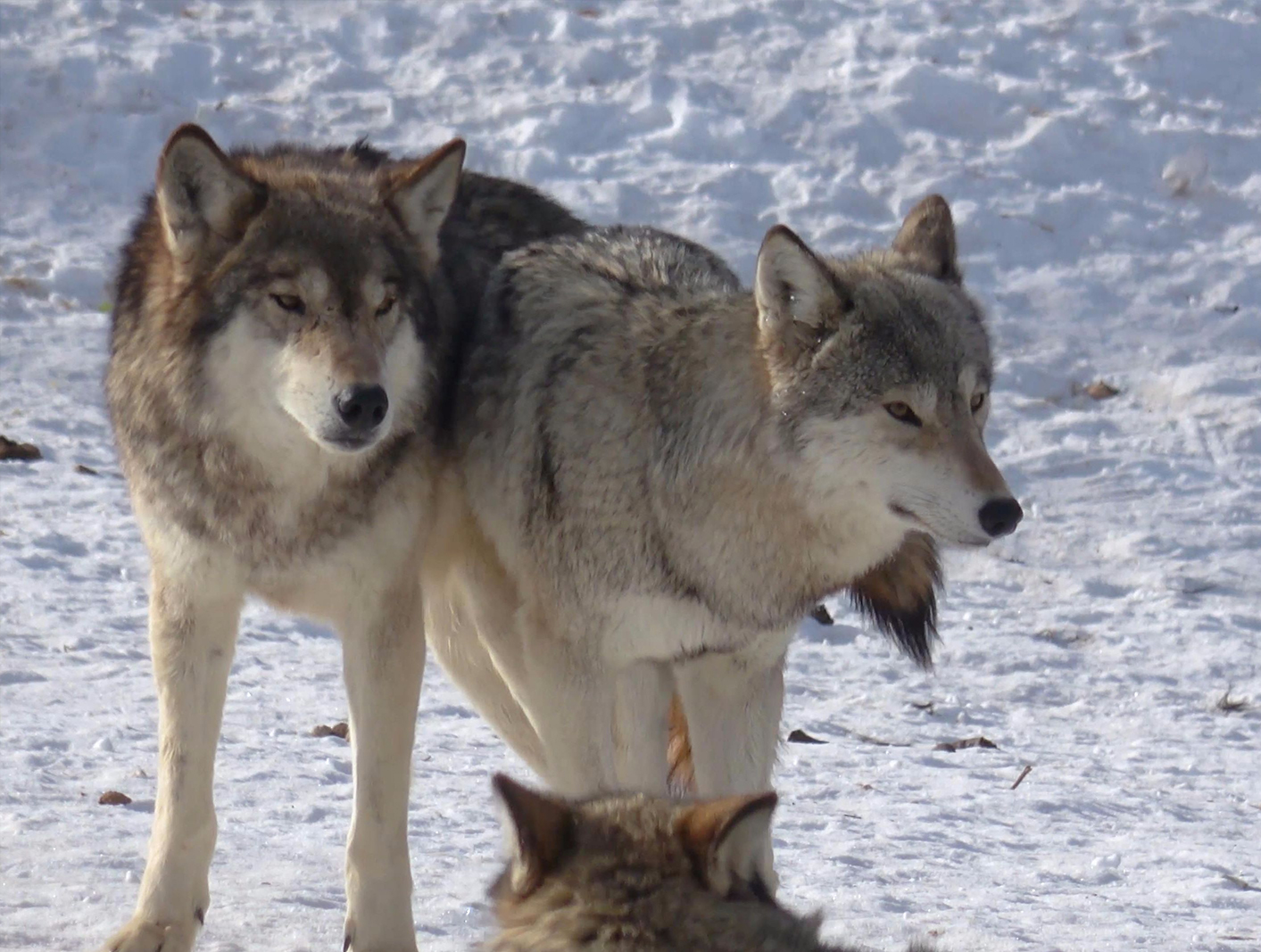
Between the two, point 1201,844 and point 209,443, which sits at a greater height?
point 209,443

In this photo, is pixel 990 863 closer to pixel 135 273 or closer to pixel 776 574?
pixel 776 574

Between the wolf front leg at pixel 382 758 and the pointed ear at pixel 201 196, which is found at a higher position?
the pointed ear at pixel 201 196

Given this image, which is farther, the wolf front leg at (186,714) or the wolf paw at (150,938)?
the wolf front leg at (186,714)

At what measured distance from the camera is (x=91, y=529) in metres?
7.83

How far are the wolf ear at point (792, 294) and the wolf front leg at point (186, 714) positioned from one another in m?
1.55

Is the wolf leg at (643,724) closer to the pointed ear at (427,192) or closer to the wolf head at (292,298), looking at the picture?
the wolf head at (292,298)

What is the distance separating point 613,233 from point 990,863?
229 cm

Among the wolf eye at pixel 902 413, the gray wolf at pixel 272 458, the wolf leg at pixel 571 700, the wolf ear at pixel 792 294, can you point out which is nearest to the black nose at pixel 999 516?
the wolf eye at pixel 902 413

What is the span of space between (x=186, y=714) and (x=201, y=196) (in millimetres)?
1339

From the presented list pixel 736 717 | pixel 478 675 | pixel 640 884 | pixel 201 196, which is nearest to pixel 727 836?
pixel 640 884

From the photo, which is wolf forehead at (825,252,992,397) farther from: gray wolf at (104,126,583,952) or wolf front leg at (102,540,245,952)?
wolf front leg at (102,540,245,952)

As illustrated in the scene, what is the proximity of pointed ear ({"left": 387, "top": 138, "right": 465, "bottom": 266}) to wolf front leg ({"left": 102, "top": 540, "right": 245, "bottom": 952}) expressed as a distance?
1.02 meters

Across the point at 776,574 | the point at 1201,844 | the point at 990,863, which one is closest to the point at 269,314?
the point at 776,574

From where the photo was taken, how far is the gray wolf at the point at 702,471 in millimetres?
4633
